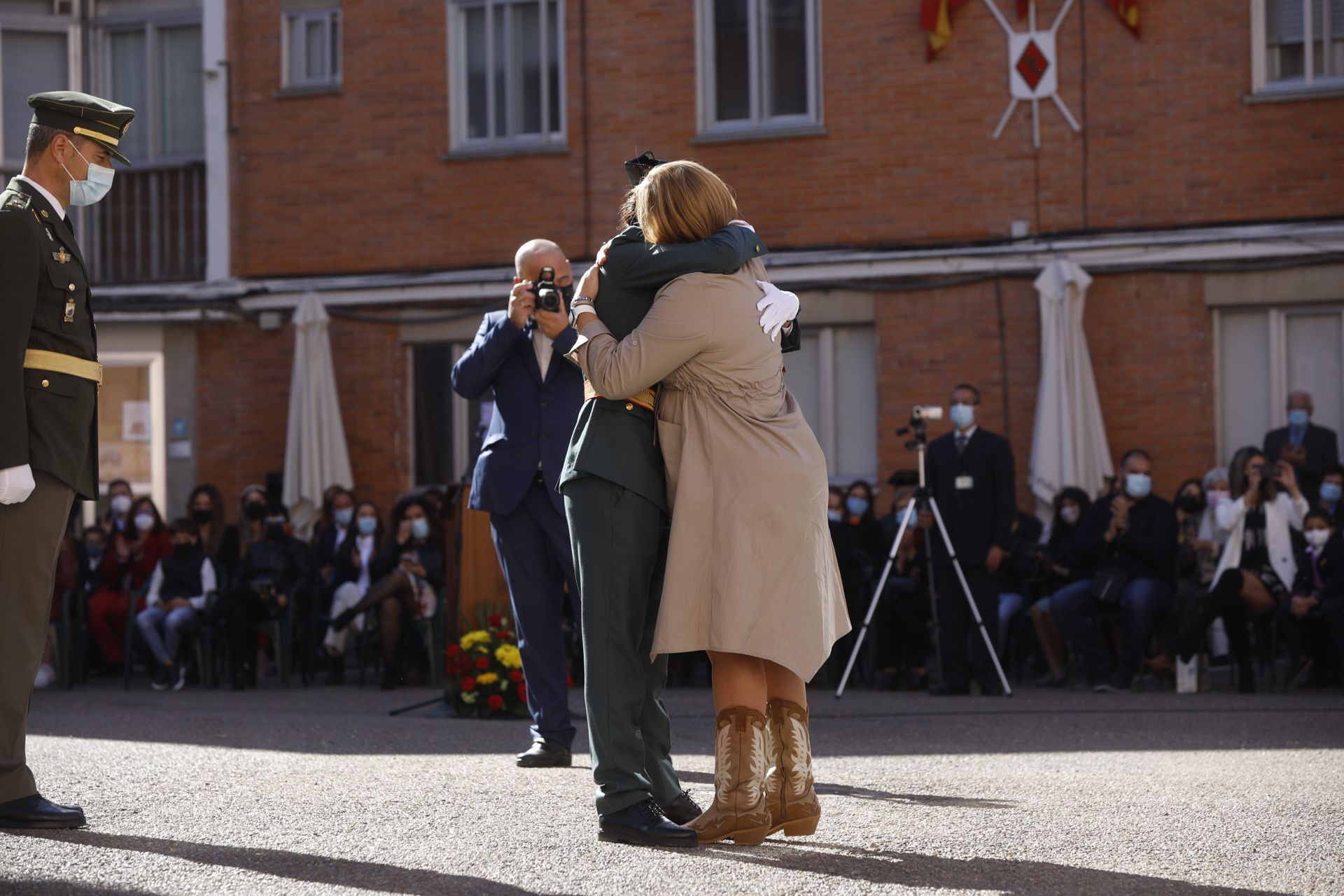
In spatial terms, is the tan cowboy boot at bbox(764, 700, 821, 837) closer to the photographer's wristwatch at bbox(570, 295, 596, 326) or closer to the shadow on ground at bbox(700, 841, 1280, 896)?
the shadow on ground at bbox(700, 841, 1280, 896)

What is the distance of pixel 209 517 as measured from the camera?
1670cm

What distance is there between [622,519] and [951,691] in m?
7.79

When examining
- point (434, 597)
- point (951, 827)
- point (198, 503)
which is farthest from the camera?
point (198, 503)

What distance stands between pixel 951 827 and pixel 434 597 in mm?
8992

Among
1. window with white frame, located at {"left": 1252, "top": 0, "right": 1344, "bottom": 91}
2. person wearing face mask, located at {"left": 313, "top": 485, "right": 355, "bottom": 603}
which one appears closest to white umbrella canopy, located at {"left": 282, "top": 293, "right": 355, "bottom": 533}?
person wearing face mask, located at {"left": 313, "top": 485, "right": 355, "bottom": 603}

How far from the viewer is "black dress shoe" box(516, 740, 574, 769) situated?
8.16 m

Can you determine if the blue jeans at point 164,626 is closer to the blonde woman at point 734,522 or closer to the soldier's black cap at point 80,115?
the soldier's black cap at point 80,115

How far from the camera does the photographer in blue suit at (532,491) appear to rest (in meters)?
8.30

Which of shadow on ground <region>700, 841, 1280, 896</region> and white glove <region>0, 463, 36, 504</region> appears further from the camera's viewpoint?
white glove <region>0, 463, 36, 504</region>

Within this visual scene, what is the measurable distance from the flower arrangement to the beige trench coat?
5.03 m

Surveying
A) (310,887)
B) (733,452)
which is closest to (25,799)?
(310,887)

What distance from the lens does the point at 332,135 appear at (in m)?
19.5

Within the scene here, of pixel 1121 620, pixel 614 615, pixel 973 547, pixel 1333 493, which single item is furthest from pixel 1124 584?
pixel 614 615

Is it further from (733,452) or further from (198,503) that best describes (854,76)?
(733,452)
